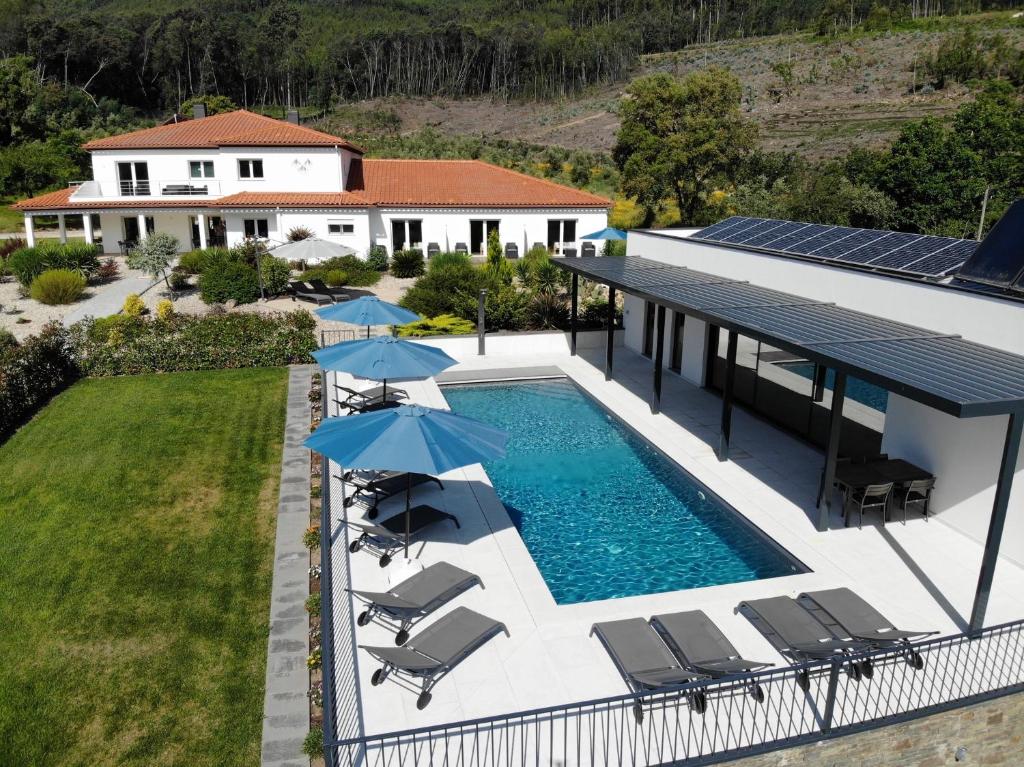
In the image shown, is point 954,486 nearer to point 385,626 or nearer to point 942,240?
Result: point 942,240

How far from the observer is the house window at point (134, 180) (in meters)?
38.6

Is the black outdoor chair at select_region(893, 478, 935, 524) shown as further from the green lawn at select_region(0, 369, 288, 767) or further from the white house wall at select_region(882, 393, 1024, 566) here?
the green lawn at select_region(0, 369, 288, 767)

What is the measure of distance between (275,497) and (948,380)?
36.6 ft

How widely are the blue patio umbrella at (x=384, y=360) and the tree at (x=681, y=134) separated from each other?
30912mm

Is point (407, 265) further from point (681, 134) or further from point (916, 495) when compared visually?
point (916, 495)

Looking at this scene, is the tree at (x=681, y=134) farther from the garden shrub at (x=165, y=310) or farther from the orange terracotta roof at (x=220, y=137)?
the garden shrub at (x=165, y=310)

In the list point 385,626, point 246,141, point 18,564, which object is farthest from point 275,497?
point 246,141

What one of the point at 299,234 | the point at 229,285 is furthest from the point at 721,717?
the point at 299,234

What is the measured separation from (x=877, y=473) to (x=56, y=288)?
27.8 metres

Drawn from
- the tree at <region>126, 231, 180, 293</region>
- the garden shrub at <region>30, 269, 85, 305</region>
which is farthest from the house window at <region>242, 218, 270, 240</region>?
the garden shrub at <region>30, 269, 85, 305</region>

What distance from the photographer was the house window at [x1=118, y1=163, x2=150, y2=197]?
38.6 m

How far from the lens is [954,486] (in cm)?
1188

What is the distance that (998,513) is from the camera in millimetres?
8766

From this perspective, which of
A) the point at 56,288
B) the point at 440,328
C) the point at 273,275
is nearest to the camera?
the point at 440,328
